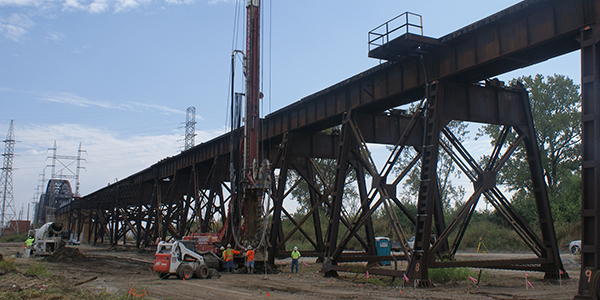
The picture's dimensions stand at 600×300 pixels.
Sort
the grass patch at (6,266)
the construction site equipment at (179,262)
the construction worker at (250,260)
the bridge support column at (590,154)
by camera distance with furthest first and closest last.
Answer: the construction worker at (250,260), the grass patch at (6,266), the construction site equipment at (179,262), the bridge support column at (590,154)

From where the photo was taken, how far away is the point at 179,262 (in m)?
18.8

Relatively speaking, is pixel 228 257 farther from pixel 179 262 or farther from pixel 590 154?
pixel 590 154

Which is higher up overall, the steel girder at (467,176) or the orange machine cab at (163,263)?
the steel girder at (467,176)

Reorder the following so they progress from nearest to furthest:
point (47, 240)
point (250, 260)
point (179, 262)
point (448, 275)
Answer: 1. point (448, 275)
2. point (179, 262)
3. point (250, 260)
4. point (47, 240)

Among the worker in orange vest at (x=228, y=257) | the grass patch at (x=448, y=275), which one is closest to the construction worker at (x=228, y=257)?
the worker in orange vest at (x=228, y=257)

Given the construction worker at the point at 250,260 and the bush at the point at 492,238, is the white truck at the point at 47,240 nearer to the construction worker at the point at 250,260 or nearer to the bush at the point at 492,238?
the construction worker at the point at 250,260

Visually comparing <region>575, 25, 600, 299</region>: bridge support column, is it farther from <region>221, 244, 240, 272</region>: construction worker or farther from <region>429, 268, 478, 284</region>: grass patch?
<region>221, 244, 240, 272</region>: construction worker

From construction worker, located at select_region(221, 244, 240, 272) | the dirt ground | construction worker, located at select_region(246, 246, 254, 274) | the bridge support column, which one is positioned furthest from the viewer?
construction worker, located at select_region(221, 244, 240, 272)

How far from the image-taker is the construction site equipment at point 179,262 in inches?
734

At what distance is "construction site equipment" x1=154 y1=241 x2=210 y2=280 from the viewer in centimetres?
1864

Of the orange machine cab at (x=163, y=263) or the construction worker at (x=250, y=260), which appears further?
the construction worker at (x=250, y=260)

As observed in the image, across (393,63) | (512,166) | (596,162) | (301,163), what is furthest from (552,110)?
(596,162)

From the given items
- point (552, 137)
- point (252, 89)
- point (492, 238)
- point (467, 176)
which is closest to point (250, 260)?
point (252, 89)

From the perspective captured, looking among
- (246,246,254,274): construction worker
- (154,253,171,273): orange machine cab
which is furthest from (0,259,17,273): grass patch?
(246,246,254,274): construction worker
